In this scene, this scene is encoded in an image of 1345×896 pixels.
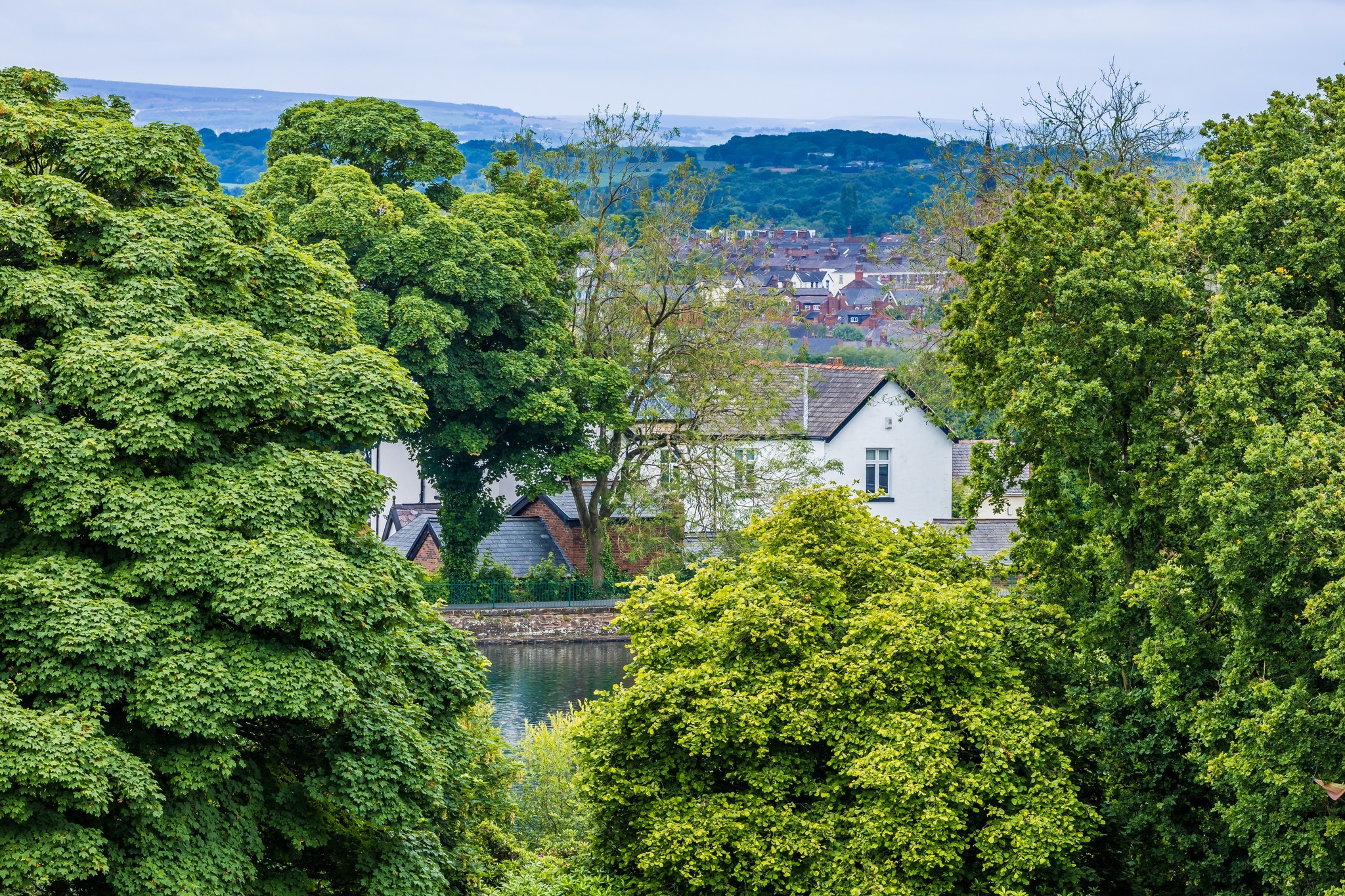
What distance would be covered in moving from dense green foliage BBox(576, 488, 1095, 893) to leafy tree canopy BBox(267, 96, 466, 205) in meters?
28.5

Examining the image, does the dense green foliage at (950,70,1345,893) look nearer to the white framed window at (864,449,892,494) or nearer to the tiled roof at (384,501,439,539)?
the white framed window at (864,449,892,494)

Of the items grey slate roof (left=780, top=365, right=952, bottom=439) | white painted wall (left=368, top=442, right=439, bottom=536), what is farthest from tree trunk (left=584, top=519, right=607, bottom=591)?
white painted wall (left=368, top=442, right=439, bottom=536)

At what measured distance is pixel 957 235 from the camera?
49.8 meters

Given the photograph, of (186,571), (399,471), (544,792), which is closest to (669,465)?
(399,471)

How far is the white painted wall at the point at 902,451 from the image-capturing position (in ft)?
170

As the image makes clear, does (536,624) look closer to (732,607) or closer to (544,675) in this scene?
(544,675)

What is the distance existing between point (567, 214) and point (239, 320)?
30.9 meters

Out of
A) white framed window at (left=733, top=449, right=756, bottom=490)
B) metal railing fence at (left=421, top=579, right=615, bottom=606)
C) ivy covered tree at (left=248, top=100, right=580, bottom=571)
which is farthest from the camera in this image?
metal railing fence at (left=421, top=579, right=615, bottom=606)

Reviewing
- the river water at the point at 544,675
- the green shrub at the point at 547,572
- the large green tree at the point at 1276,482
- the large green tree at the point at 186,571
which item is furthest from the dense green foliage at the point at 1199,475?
the green shrub at the point at 547,572

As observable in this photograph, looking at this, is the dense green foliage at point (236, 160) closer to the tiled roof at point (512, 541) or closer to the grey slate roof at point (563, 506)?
the grey slate roof at point (563, 506)

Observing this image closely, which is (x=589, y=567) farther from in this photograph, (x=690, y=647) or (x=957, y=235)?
(x=690, y=647)

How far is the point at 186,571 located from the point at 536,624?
34184 millimetres

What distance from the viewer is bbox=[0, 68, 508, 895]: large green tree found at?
1277 centimetres

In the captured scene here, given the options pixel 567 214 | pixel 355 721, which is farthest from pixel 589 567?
pixel 355 721
